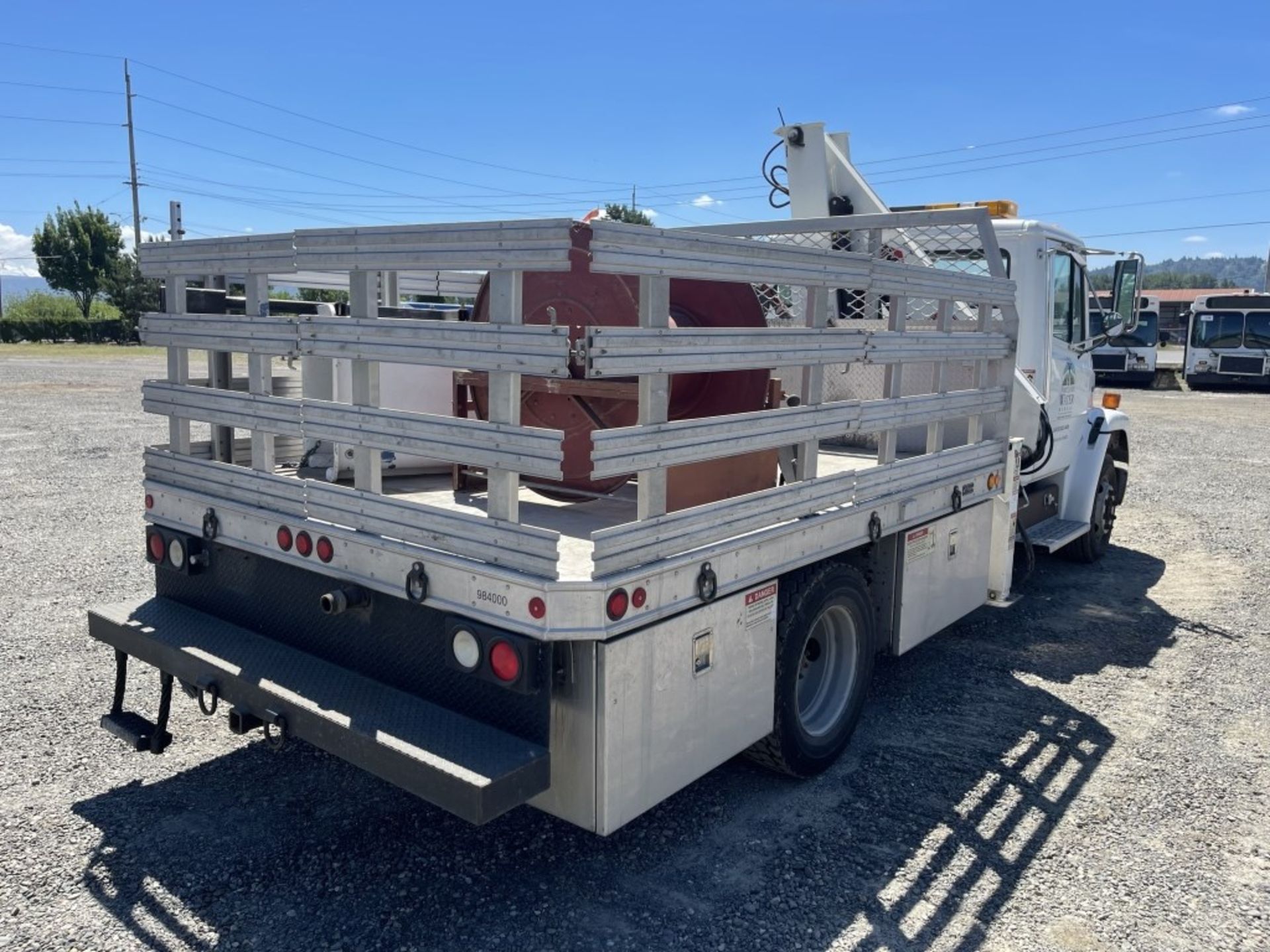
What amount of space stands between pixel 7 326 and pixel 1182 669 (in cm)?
5527

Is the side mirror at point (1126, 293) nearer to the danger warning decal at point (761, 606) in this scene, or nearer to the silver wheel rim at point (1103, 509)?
the silver wheel rim at point (1103, 509)

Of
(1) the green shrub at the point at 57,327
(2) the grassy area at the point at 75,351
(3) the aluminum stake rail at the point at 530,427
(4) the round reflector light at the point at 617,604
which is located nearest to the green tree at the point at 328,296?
(3) the aluminum stake rail at the point at 530,427

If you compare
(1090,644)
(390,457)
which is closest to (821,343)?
(390,457)

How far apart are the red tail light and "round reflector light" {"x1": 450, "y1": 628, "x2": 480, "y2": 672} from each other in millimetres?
1768

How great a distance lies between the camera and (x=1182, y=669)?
578 centimetres

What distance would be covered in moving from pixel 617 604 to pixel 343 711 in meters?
1.05

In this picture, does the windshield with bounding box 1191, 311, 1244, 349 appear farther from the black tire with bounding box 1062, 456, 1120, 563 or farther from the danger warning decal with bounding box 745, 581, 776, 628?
the danger warning decal with bounding box 745, 581, 776, 628

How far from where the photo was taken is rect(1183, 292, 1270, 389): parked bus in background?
26.5 meters

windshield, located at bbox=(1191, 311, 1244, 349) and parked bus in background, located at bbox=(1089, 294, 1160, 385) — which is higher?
windshield, located at bbox=(1191, 311, 1244, 349)

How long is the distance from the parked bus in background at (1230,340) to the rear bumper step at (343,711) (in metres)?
28.8

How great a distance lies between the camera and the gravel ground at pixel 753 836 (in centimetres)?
321

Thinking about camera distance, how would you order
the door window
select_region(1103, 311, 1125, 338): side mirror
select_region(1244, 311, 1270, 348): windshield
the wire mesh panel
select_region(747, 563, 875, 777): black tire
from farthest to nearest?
1. select_region(1244, 311, 1270, 348): windshield
2. select_region(1103, 311, 1125, 338): side mirror
3. the door window
4. the wire mesh panel
5. select_region(747, 563, 875, 777): black tire

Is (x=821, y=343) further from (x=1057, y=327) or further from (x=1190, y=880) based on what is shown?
(x=1057, y=327)

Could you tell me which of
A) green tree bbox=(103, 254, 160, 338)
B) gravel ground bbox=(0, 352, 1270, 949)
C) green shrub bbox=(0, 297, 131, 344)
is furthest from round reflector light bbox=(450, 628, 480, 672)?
green tree bbox=(103, 254, 160, 338)
